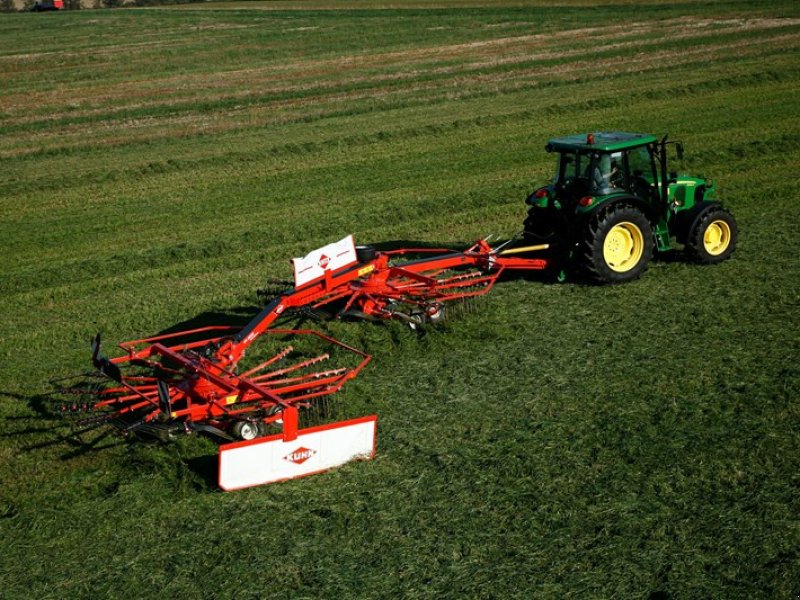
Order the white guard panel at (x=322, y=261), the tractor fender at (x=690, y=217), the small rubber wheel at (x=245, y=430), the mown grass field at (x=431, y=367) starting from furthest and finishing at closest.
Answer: the tractor fender at (x=690, y=217) → the white guard panel at (x=322, y=261) → the small rubber wheel at (x=245, y=430) → the mown grass field at (x=431, y=367)

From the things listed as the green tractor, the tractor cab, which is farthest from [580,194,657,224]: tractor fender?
the tractor cab

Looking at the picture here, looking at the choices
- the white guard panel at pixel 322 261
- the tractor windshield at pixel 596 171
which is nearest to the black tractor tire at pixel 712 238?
the tractor windshield at pixel 596 171

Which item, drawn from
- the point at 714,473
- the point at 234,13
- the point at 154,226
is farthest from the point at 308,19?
the point at 714,473

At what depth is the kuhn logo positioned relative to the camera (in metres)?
7.69

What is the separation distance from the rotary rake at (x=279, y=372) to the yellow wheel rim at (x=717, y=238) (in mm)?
2200

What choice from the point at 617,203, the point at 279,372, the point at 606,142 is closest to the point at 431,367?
the point at 279,372

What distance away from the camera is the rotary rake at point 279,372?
7746mm

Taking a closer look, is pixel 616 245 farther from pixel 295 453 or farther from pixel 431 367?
pixel 295 453

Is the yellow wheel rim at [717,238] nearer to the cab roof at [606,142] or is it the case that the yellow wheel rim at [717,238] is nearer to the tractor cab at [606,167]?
the tractor cab at [606,167]

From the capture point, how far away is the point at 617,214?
11.3 m

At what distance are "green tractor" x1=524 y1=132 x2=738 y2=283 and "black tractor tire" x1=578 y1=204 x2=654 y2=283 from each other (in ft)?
0.04

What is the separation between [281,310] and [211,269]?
4331mm

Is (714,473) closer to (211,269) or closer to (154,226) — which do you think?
(211,269)

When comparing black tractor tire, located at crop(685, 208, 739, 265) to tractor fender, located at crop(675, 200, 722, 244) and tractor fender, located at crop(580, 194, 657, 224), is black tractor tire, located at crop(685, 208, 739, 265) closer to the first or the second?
tractor fender, located at crop(675, 200, 722, 244)
